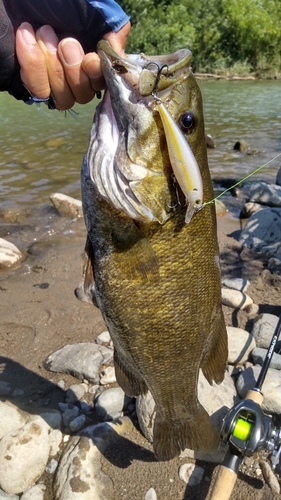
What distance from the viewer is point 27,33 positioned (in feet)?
6.01

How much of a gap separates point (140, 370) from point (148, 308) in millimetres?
464

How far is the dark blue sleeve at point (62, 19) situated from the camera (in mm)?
1783

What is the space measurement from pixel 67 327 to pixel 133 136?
357cm

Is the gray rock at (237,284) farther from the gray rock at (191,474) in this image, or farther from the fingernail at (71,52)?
the fingernail at (71,52)

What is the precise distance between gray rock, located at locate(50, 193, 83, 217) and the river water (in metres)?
0.17

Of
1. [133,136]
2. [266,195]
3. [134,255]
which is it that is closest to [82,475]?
[134,255]

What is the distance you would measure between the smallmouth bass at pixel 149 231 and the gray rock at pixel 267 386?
53.9 inches

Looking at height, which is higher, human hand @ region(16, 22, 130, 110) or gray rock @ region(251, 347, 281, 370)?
human hand @ region(16, 22, 130, 110)

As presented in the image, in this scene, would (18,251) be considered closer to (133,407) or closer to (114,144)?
(133,407)

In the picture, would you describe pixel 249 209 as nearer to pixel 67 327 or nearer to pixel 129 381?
pixel 67 327

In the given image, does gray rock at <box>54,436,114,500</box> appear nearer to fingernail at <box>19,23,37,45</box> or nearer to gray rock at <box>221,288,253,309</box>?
gray rock at <box>221,288,253,309</box>

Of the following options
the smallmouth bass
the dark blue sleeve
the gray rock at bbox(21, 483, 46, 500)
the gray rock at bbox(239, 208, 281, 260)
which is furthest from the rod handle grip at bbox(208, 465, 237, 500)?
the gray rock at bbox(239, 208, 281, 260)

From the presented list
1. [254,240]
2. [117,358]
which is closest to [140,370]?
[117,358]

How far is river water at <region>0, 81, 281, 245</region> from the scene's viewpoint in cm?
900
